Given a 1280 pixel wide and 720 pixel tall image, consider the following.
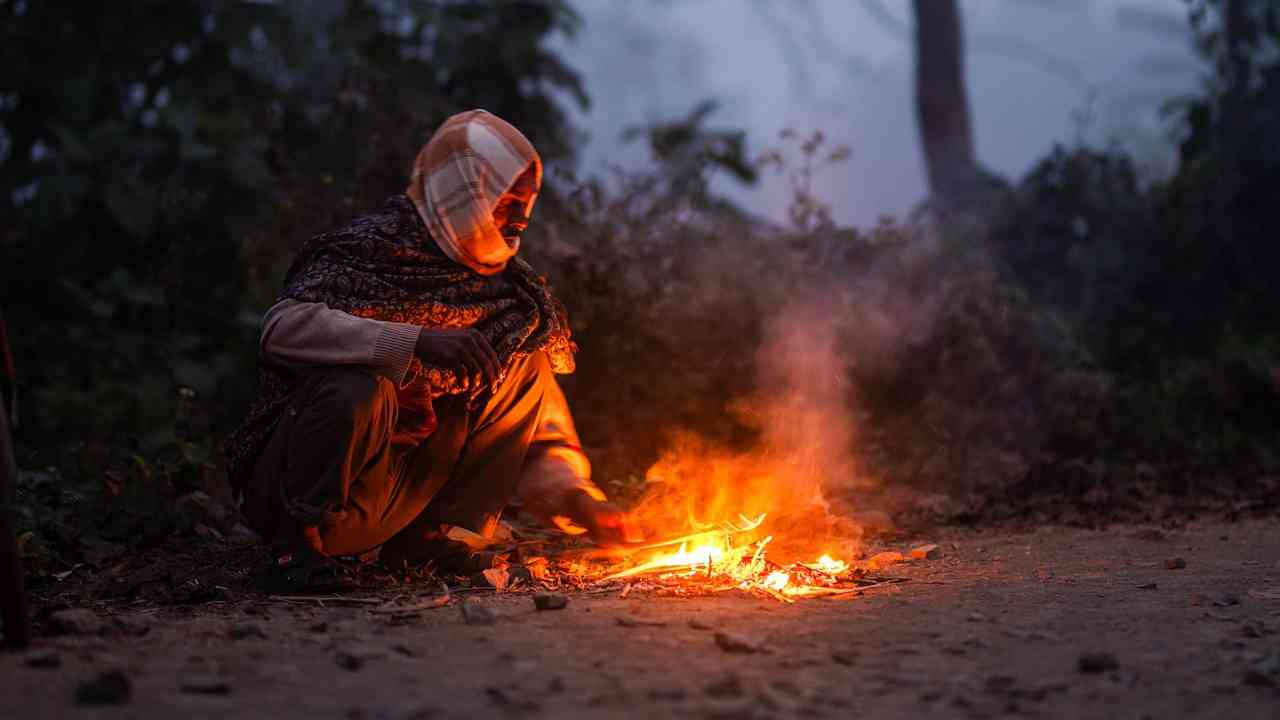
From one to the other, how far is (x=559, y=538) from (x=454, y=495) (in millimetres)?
863

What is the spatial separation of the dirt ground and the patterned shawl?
25.0 inches

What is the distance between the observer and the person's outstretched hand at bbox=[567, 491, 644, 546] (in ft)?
13.3

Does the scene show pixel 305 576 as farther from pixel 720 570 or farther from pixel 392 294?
pixel 720 570

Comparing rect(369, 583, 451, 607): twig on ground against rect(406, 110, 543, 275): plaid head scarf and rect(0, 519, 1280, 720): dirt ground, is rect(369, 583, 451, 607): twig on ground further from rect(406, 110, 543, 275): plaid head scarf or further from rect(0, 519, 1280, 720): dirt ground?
rect(406, 110, 543, 275): plaid head scarf

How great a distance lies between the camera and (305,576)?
3.57 meters

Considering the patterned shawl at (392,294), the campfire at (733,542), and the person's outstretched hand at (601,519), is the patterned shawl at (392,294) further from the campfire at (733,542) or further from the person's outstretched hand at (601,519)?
the campfire at (733,542)

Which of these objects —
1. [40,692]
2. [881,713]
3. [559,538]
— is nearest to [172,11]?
[559,538]

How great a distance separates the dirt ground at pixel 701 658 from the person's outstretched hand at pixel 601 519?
1.71 feet

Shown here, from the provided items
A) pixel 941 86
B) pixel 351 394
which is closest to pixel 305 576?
pixel 351 394

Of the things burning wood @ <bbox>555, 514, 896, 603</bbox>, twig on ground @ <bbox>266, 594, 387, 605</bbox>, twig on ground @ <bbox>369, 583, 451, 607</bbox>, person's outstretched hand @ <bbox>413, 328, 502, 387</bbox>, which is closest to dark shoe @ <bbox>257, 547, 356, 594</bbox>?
twig on ground @ <bbox>266, 594, 387, 605</bbox>

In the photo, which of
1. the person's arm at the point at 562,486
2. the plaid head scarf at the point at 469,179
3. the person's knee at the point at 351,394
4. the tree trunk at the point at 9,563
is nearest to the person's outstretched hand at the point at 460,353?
the person's knee at the point at 351,394

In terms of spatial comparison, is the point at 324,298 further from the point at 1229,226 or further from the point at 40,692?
the point at 1229,226

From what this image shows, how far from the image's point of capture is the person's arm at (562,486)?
4066mm

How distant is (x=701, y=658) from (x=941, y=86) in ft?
31.5
